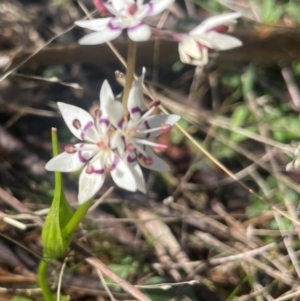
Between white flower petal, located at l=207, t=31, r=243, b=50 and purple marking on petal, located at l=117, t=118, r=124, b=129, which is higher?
white flower petal, located at l=207, t=31, r=243, b=50

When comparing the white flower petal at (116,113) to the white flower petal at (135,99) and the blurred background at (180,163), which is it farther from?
the blurred background at (180,163)

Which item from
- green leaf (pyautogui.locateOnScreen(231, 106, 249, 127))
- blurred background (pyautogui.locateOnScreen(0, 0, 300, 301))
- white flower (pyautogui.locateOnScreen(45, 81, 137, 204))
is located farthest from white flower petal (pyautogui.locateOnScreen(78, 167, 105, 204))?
green leaf (pyautogui.locateOnScreen(231, 106, 249, 127))

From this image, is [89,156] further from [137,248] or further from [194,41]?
[137,248]

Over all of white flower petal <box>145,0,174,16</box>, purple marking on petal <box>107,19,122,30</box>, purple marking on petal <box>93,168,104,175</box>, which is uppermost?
white flower petal <box>145,0,174,16</box>

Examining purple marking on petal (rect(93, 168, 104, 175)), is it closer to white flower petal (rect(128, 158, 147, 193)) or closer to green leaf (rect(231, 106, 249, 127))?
white flower petal (rect(128, 158, 147, 193))

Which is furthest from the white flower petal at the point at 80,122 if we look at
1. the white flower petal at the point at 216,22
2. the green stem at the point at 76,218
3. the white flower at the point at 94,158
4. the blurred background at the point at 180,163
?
the blurred background at the point at 180,163

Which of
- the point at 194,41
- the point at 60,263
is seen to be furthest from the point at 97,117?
the point at 60,263
